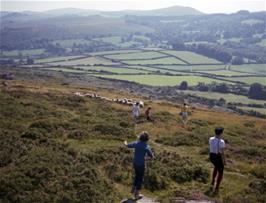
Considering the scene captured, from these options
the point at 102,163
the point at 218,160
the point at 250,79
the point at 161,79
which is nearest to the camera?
the point at 218,160

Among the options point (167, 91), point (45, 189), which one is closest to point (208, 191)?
point (45, 189)

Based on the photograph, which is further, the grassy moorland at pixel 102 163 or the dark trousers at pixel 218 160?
the dark trousers at pixel 218 160

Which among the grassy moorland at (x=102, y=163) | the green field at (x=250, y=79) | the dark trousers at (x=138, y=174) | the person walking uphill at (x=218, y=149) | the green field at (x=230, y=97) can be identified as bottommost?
the green field at (x=250, y=79)

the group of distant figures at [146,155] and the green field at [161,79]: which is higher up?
the group of distant figures at [146,155]

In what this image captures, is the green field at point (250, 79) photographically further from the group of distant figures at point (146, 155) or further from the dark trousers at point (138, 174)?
the dark trousers at point (138, 174)

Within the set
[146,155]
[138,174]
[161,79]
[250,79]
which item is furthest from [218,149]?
[250,79]

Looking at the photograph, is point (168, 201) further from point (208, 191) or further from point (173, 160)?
point (173, 160)

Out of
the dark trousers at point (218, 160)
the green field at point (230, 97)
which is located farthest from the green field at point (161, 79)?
the dark trousers at point (218, 160)

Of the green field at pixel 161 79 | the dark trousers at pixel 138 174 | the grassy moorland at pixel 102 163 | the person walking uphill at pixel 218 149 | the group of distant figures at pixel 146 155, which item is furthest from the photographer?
the green field at pixel 161 79

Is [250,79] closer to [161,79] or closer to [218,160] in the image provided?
[161,79]

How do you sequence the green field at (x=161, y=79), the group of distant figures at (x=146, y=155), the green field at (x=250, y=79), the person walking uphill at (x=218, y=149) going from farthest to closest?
the green field at (x=250, y=79) → the green field at (x=161, y=79) → the person walking uphill at (x=218, y=149) → the group of distant figures at (x=146, y=155)

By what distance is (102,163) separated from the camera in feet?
67.5

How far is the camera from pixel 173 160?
2148 centimetres

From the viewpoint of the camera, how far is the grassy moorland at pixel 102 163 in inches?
640
